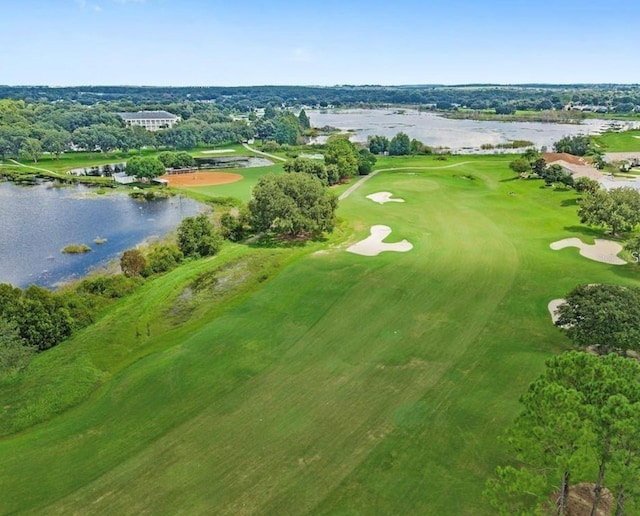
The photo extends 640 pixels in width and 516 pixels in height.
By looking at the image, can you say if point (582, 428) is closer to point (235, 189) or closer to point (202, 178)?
point (235, 189)

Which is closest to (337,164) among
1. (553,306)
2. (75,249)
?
(75,249)

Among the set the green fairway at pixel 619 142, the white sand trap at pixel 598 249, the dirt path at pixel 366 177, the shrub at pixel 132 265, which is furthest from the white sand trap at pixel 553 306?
the green fairway at pixel 619 142

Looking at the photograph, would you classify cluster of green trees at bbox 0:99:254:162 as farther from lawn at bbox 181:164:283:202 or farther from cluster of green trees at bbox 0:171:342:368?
cluster of green trees at bbox 0:171:342:368

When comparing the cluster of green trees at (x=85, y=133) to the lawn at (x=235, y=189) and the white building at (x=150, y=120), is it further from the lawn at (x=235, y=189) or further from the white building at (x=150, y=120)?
→ the lawn at (x=235, y=189)

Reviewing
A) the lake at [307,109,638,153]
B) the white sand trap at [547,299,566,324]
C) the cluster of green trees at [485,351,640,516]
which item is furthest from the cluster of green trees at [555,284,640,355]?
the lake at [307,109,638,153]

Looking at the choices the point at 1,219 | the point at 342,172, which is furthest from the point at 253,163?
the point at 1,219
